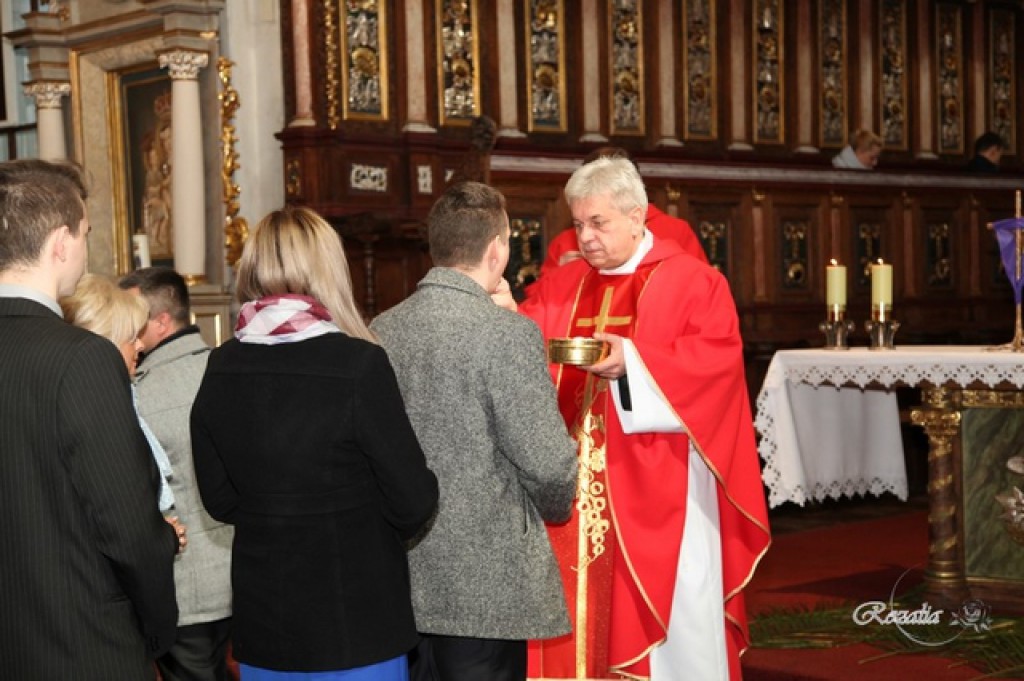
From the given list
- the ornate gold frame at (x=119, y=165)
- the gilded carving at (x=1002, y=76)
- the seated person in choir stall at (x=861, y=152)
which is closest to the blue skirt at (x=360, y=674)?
the ornate gold frame at (x=119, y=165)

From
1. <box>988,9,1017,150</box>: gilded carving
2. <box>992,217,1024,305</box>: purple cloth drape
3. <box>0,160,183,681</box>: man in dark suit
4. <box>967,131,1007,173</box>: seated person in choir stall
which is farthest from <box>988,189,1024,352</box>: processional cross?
<box>988,9,1017,150</box>: gilded carving

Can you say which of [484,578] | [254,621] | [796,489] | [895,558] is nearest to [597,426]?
[484,578]

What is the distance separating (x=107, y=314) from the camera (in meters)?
3.96

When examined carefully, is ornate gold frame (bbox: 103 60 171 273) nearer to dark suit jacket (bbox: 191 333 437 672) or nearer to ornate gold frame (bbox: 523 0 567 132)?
ornate gold frame (bbox: 523 0 567 132)

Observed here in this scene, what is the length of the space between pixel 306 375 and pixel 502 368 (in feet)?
1.62

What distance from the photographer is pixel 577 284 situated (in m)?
4.98

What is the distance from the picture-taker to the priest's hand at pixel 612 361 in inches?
170

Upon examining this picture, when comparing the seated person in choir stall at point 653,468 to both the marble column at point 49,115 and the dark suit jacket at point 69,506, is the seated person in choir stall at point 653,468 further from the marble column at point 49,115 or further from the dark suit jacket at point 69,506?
the marble column at point 49,115

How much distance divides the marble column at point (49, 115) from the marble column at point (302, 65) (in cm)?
226

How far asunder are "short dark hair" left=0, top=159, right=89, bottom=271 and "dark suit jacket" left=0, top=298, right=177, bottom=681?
9cm

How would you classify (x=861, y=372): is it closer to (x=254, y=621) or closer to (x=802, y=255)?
(x=254, y=621)

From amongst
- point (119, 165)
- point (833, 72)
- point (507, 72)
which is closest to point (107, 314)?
point (119, 165)

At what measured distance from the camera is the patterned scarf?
119 inches

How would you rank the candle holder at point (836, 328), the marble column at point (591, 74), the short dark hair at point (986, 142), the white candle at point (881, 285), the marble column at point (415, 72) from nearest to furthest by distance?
the white candle at point (881, 285)
the candle holder at point (836, 328)
the marble column at point (415, 72)
the marble column at point (591, 74)
the short dark hair at point (986, 142)
